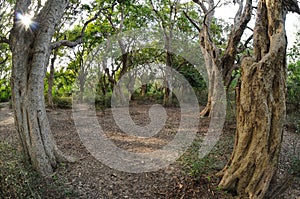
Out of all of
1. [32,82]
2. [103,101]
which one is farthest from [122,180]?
[103,101]

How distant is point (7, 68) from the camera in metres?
20.3

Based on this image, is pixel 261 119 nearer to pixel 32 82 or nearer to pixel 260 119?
pixel 260 119

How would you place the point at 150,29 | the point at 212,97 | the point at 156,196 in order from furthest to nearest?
the point at 150,29
the point at 212,97
the point at 156,196

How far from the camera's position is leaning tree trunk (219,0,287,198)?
13.5 ft

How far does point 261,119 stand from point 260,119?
2 cm

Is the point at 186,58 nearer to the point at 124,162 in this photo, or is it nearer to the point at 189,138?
the point at 189,138

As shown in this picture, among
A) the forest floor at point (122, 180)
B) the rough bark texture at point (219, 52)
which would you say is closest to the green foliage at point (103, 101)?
the rough bark texture at point (219, 52)

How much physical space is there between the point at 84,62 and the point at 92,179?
19611 mm

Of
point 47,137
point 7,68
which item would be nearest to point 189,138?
point 47,137

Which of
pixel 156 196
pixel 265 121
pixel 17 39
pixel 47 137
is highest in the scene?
pixel 17 39

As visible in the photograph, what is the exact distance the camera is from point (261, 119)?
13.5 feet

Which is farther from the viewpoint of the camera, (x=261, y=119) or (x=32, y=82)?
(x=32, y=82)

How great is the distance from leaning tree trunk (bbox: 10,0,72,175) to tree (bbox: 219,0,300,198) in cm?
320

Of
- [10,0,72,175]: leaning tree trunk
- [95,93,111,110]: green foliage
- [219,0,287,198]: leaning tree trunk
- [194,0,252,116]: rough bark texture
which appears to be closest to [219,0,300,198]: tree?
[219,0,287,198]: leaning tree trunk
